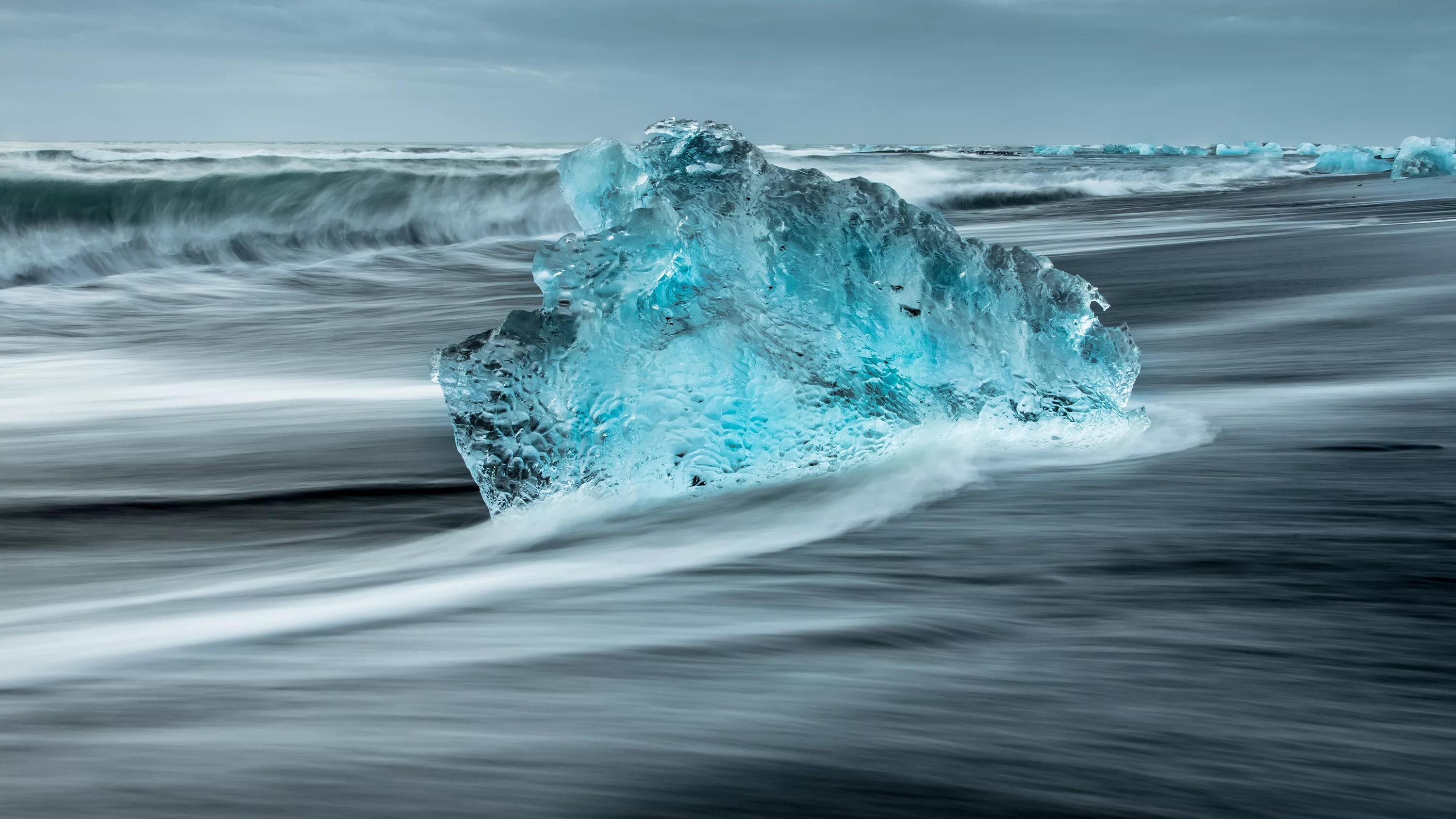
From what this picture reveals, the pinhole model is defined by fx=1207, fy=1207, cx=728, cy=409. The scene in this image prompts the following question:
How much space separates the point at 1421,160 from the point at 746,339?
85.6ft

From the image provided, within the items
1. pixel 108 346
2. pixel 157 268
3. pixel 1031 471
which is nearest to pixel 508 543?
pixel 1031 471

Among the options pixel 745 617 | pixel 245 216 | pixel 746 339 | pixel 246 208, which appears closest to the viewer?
pixel 745 617

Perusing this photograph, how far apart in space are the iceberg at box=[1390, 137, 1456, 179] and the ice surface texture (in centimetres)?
2426

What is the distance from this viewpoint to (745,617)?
2.17 m

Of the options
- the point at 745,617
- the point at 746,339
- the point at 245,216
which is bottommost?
the point at 745,617

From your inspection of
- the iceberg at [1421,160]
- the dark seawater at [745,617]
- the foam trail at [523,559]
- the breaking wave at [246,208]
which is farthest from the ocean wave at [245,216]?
the iceberg at [1421,160]

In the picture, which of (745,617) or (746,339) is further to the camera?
(746,339)

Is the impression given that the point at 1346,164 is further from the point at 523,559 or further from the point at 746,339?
the point at 523,559

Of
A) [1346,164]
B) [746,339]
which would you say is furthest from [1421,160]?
[746,339]

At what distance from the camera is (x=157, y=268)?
1049cm

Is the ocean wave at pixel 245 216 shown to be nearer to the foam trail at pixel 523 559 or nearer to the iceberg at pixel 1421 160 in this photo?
the foam trail at pixel 523 559

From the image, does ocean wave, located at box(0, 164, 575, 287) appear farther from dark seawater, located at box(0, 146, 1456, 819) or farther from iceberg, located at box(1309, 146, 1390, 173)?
iceberg, located at box(1309, 146, 1390, 173)

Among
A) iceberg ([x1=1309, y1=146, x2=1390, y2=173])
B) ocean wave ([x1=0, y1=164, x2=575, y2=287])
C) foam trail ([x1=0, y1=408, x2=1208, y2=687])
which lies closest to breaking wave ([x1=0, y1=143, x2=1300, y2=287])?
ocean wave ([x1=0, y1=164, x2=575, y2=287])

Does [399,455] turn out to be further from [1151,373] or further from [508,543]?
[1151,373]
